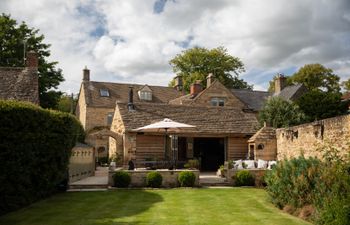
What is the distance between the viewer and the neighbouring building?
57.9ft

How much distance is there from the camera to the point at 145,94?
42906mm

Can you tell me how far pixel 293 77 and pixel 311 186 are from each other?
4246cm

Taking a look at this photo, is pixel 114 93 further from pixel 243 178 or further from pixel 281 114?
pixel 243 178

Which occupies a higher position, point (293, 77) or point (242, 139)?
point (293, 77)

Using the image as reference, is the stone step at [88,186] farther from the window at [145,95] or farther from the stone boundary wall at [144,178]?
the window at [145,95]

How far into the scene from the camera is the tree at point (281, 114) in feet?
91.8

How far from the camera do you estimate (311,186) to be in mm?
10906

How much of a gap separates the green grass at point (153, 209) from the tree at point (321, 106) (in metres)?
16.1

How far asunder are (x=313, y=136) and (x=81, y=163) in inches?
472

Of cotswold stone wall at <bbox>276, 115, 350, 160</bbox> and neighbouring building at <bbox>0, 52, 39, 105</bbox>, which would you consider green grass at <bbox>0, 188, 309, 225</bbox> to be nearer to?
cotswold stone wall at <bbox>276, 115, 350, 160</bbox>

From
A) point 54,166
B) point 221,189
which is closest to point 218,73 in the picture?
point 221,189

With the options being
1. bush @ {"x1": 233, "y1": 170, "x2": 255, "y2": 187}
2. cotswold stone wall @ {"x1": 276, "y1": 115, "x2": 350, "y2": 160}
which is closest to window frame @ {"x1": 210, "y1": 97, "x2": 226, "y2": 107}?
cotswold stone wall @ {"x1": 276, "y1": 115, "x2": 350, "y2": 160}

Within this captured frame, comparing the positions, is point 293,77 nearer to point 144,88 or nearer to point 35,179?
point 144,88

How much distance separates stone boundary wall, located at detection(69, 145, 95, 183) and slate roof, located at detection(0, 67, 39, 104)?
3.34m
